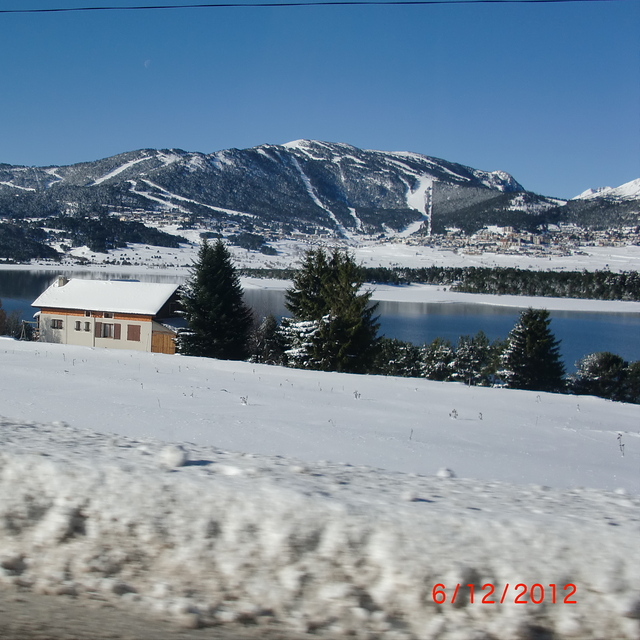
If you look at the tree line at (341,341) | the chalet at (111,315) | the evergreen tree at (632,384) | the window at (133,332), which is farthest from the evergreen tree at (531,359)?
the window at (133,332)

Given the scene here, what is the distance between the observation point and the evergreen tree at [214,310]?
→ 29.5 meters

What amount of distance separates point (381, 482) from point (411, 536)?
0.90 meters

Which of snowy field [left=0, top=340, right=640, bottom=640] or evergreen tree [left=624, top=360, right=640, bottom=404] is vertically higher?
snowy field [left=0, top=340, right=640, bottom=640]

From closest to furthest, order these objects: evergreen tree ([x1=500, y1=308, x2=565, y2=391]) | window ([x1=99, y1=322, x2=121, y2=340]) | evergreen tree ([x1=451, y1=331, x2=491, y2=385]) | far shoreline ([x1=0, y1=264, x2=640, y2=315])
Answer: evergreen tree ([x1=500, y1=308, x2=565, y2=391])
window ([x1=99, y1=322, x2=121, y2=340])
evergreen tree ([x1=451, y1=331, x2=491, y2=385])
far shoreline ([x1=0, y1=264, x2=640, y2=315])

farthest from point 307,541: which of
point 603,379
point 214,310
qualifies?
point 603,379

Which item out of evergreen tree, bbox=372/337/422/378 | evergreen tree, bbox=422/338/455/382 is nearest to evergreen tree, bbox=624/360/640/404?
evergreen tree, bbox=422/338/455/382

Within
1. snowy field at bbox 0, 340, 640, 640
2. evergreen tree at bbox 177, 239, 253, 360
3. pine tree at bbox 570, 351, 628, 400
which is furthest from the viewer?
pine tree at bbox 570, 351, 628, 400

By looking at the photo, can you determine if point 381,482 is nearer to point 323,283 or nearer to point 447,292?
point 323,283

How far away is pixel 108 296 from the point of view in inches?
1551

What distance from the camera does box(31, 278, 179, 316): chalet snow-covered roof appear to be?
38000mm

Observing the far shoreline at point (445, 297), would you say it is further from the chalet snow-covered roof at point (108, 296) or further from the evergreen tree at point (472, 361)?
the chalet snow-covered roof at point (108, 296)

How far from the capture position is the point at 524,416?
948 cm

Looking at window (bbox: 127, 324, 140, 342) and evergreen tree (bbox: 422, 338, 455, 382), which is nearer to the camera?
window (bbox: 127, 324, 140, 342)
